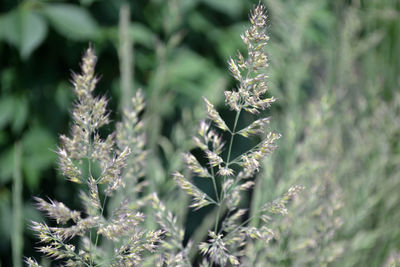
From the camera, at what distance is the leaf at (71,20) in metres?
1.24

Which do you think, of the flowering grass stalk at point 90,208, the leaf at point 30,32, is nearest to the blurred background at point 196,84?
the leaf at point 30,32

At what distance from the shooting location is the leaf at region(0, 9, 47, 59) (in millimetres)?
1138

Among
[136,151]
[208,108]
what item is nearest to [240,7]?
[136,151]

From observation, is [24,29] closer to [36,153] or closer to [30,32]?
[30,32]

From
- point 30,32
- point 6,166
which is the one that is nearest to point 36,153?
point 6,166

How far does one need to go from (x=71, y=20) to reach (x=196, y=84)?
481 millimetres

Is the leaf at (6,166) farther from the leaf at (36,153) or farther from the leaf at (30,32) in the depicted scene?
the leaf at (30,32)

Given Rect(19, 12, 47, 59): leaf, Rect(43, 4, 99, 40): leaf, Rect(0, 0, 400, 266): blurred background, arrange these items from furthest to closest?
Rect(43, 4, 99, 40): leaf
Rect(19, 12, 47, 59): leaf
Rect(0, 0, 400, 266): blurred background

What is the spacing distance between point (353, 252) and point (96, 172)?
0.69m

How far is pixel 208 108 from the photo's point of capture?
336mm

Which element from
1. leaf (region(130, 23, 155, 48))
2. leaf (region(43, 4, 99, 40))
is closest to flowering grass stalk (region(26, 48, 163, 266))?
leaf (region(43, 4, 99, 40))

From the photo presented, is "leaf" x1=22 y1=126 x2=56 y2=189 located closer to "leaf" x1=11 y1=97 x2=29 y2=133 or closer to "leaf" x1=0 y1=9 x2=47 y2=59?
"leaf" x1=11 y1=97 x2=29 y2=133

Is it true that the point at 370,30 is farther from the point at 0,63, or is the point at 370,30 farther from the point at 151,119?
the point at 0,63

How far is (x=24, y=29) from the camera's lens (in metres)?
1.17
